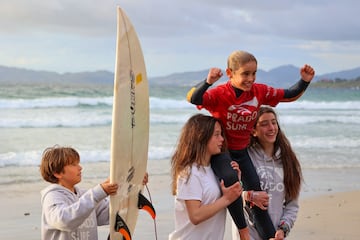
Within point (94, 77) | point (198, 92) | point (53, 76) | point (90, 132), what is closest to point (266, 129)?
point (198, 92)

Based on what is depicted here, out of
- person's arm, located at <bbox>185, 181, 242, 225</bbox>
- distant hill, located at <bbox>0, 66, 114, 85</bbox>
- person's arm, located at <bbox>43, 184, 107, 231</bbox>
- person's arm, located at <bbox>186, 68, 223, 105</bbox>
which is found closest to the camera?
person's arm, located at <bbox>43, 184, 107, 231</bbox>

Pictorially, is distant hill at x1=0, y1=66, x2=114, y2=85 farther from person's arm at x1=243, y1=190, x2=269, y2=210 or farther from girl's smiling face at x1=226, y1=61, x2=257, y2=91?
person's arm at x1=243, y1=190, x2=269, y2=210

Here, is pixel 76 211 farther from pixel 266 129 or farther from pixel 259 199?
pixel 266 129

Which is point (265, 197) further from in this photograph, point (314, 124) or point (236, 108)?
point (314, 124)

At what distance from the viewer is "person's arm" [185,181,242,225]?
2855 mm

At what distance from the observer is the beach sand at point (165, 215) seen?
5.49 meters

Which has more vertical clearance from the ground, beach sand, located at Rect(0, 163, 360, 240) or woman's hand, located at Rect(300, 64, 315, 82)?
woman's hand, located at Rect(300, 64, 315, 82)

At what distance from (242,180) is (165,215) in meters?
2.81

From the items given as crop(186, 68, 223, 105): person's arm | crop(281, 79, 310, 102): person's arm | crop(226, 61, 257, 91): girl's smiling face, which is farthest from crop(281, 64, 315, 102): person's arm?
crop(186, 68, 223, 105): person's arm

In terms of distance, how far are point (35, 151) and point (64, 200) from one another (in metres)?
7.75

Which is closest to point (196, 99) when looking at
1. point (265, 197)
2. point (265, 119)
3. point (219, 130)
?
point (219, 130)

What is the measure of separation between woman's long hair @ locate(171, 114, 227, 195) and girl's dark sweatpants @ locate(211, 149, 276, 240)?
100 millimetres

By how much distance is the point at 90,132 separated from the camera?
14.1 meters

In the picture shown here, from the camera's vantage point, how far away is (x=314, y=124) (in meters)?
18.0
